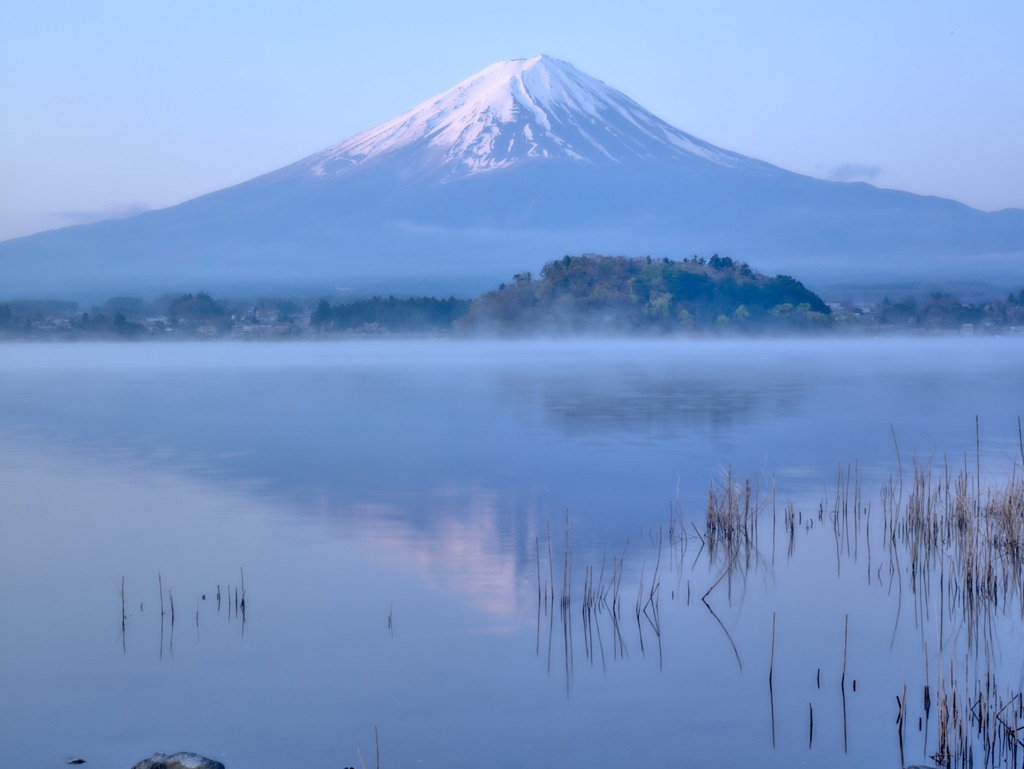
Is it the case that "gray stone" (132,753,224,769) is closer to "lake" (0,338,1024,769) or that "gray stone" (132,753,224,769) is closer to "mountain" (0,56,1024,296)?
"lake" (0,338,1024,769)

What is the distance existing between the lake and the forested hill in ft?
230

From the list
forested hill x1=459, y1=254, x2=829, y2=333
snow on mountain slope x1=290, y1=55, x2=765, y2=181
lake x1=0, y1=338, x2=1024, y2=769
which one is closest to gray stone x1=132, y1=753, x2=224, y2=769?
lake x1=0, y1=338, x2=1024, y2=769

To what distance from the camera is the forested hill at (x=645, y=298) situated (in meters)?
84.5

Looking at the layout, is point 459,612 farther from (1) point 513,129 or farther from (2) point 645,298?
(1) point 513,129

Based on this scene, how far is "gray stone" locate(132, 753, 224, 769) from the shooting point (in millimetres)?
3838

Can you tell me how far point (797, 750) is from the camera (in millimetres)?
4230

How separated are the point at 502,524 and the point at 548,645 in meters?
3.54

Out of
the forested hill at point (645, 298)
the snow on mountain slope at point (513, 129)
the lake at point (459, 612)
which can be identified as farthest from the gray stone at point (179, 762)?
the snow on mountain slope at point (513, 129)

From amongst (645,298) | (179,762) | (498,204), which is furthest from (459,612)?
(498,204)

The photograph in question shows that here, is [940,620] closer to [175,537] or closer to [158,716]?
[158,716]

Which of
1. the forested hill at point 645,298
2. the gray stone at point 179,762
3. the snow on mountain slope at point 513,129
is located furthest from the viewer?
the snow on mountain slope at point 513,129

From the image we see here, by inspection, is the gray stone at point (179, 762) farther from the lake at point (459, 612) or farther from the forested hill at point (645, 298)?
the forested hill at point (645, 298)

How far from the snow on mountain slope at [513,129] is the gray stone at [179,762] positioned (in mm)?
160608

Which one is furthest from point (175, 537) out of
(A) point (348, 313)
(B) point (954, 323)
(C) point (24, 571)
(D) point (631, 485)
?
(B) point (954, 323)
